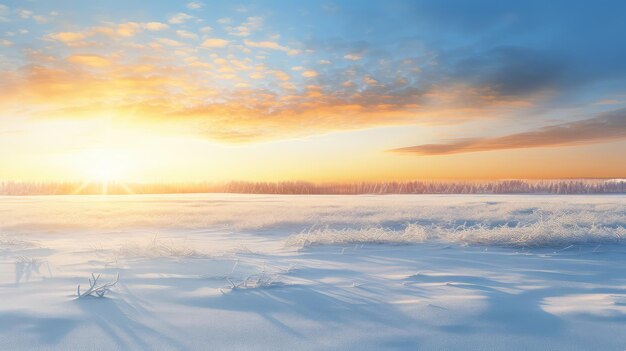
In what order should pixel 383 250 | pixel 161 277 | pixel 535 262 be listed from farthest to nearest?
pixel 383 250, pixel 535 262, pixel 161 277

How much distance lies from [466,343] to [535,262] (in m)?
4.49

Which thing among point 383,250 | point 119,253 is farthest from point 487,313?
point 119,253

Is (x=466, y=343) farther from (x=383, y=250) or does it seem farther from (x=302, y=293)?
(x=383, y=250)

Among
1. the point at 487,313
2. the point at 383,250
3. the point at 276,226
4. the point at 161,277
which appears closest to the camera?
the point at 487,313

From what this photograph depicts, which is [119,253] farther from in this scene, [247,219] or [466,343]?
[247,219]

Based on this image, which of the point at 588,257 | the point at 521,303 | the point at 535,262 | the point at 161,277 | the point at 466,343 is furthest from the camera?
the point at 588,257

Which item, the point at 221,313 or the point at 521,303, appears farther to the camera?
the point at 521,303

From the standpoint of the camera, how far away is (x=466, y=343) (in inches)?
127

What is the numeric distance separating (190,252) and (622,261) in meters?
6.99

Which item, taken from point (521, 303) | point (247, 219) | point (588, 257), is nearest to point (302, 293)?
point (521, 303)

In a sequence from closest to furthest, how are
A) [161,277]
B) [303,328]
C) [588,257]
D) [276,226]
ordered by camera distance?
[303,328] → [161,277] → [588,257] → [276,226]

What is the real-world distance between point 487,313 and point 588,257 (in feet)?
16.2

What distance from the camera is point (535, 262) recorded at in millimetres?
7016

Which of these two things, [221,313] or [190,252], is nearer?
[221,313]
